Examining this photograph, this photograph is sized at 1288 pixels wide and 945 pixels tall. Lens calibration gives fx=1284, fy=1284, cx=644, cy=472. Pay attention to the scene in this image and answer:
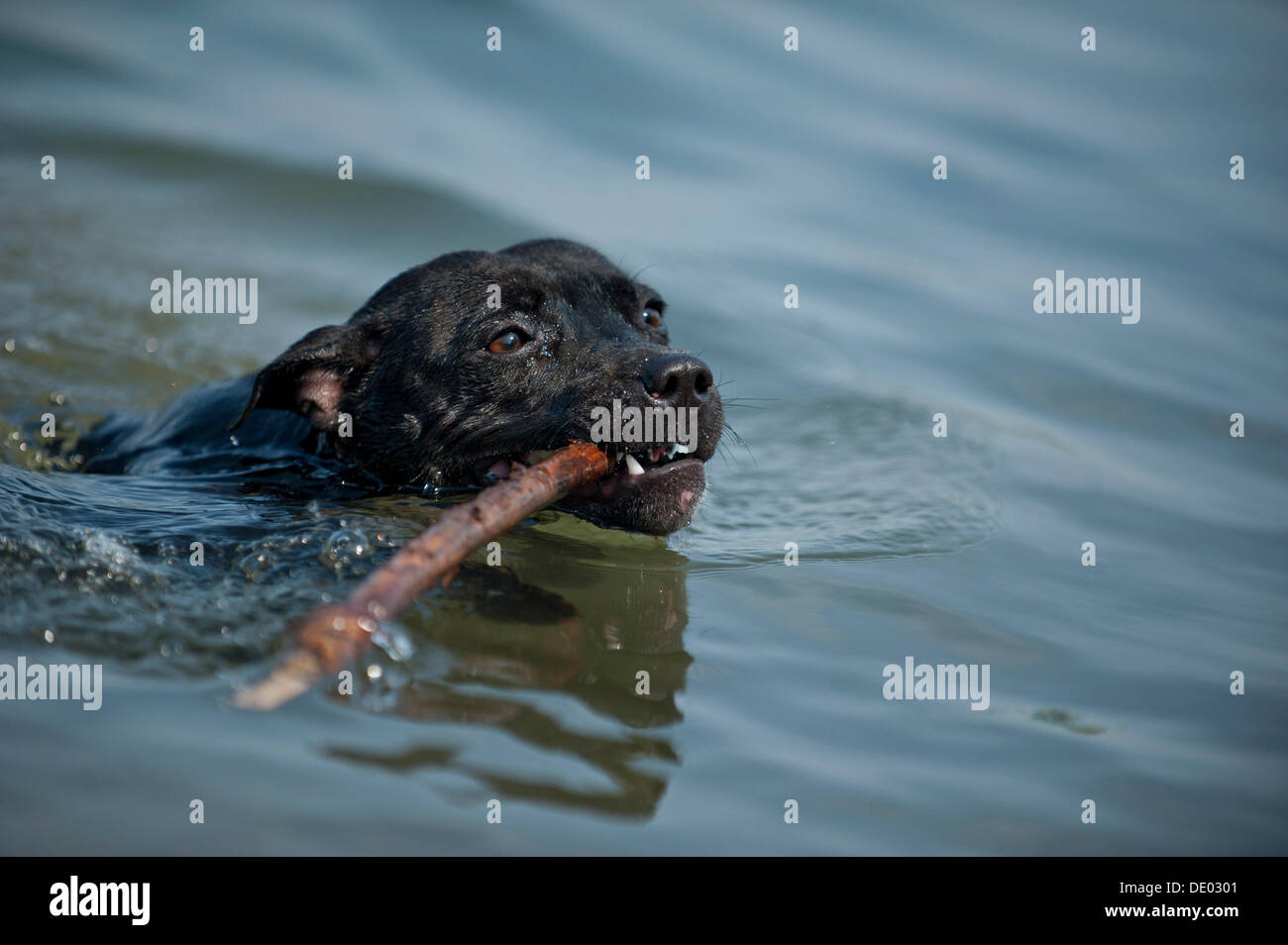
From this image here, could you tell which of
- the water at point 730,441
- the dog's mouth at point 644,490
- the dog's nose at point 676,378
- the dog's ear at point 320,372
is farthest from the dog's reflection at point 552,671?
the dog's ear at point 320,372

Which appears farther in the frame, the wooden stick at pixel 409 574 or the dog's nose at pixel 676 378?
the dog's nose at pixel 676 378

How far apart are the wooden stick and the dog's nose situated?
1.12ft

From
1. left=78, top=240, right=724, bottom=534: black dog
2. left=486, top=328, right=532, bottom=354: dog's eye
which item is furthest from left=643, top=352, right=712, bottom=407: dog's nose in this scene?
left=486, top=328, right=532, bottom=354: dog's eye

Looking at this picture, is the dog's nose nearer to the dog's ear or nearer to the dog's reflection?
the dog's reflection

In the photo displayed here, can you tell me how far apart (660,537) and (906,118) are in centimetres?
739

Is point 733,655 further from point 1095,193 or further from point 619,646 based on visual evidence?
point 1095,193

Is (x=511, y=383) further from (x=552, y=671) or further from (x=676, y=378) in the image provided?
(x=552, y=671)

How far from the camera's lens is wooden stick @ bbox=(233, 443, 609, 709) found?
312 cm

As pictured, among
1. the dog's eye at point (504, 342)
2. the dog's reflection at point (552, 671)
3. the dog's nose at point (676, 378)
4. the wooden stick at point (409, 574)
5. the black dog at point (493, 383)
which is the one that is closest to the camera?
the wooden stick at point (409, 574)

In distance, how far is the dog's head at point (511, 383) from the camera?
16.1ft

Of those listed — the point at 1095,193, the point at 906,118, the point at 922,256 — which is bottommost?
the point at 922,256

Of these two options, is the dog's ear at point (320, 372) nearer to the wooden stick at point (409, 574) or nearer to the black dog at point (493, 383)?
the black dog at point (493, 383)
